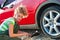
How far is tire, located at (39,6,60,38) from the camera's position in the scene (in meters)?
6.25

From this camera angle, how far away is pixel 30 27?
6824 mm

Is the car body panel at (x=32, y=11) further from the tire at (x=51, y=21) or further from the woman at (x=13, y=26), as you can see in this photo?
the woman at (x=13, y=26)

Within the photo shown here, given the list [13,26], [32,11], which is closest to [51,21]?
[32,11]

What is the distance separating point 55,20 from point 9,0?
67.0 inches

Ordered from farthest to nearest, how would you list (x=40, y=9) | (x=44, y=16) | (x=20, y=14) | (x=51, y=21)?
(x=40, y=9)
(x=44, y=16)
(x=51, y=21)
(x=20, y=14)

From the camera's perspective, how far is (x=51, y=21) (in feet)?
20.8

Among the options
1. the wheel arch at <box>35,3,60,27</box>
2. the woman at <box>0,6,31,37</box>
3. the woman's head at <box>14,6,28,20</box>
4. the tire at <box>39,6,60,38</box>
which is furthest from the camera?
the wheel arch at <box>35,3,60,27</box>

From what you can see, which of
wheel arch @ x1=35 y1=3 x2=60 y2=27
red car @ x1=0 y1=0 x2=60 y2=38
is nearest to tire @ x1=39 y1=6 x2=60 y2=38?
red car @ x1=0 y1=0 x2=60 y2=38

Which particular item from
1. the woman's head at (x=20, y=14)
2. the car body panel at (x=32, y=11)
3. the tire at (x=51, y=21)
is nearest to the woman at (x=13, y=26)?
the woman's head at (x=20, y=14)

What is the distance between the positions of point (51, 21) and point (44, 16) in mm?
237

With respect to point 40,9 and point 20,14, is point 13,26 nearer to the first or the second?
point 20,14

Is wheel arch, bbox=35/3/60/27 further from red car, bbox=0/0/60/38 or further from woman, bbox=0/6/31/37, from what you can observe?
woman, bbox=0/6/31/37

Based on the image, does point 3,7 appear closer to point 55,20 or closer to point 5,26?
point 55,20

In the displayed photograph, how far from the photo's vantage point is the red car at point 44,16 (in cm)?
628
